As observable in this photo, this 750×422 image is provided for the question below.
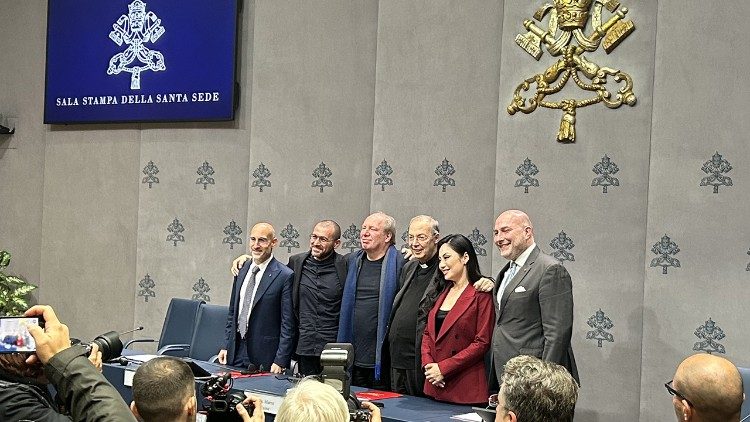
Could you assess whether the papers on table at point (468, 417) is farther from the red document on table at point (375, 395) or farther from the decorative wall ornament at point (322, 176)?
the decorative wall ornament at point (322, 176)

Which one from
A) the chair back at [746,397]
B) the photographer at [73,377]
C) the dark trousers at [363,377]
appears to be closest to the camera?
the photographer at [73,377]

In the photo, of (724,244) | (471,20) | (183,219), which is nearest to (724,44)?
(724,244)

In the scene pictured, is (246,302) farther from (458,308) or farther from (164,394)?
(164,394)

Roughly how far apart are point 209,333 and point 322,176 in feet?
4.57

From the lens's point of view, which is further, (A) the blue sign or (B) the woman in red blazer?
(A) the blue sign

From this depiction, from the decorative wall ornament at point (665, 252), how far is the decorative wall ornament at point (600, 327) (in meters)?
0.42

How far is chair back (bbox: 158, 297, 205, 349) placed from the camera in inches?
280

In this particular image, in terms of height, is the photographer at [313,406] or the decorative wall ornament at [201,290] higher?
the photographer at [313,406]

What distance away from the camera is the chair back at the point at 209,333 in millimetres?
6766

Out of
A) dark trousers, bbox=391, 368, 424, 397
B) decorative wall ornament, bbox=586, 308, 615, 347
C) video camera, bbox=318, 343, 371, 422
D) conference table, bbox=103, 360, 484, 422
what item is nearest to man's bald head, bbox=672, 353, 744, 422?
video camera, bbox=318, 343, 371, 422

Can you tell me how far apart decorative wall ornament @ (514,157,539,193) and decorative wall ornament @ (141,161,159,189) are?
3.35m

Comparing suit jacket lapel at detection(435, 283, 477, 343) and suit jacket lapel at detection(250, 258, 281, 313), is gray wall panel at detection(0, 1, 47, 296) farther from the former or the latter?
suit jacket lapel at detection(435, 283, 477, 343)

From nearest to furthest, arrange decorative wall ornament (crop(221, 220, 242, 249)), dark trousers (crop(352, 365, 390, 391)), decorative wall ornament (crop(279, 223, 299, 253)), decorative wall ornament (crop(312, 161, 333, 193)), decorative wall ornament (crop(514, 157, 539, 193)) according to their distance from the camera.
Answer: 1. dark trousers (crop(352, 365, 390, 391))
2. decorative wall ornament (crop(514, 157, 539, 193))
3. decorative wall ornament (crop(312, 161, 333, 193))
4. decorative wall ornament (crop(279, 223, 299, 253))
5. decorative wall ornament (crop(221, 220, 242, 249))

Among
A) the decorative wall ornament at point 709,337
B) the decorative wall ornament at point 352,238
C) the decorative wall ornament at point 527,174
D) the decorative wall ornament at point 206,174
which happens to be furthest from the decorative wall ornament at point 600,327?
the decorative wall ornament at point 206,174
